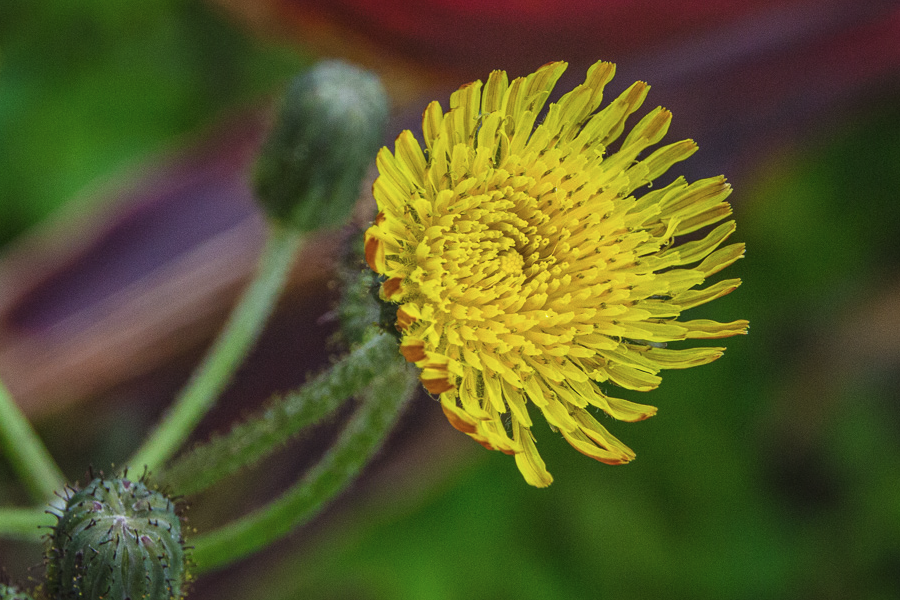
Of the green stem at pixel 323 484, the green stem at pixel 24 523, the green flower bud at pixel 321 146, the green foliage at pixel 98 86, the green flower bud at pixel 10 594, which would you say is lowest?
the green stem at pixel 323 484

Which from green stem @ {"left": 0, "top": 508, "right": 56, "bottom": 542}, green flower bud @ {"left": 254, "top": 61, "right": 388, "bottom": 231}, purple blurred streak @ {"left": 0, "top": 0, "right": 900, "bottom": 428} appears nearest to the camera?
green stem @ {"left": 0, "top": 508, "right": 56, "bottom": 542}

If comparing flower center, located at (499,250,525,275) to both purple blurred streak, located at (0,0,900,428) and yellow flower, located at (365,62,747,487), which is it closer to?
yellow flower, located at (365,62,747,487)

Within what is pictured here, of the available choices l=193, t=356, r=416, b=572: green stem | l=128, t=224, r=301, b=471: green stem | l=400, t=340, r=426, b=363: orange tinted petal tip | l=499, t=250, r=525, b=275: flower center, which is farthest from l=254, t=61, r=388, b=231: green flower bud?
l=400, t=340, r=426, b=363: orange tinted petal tip

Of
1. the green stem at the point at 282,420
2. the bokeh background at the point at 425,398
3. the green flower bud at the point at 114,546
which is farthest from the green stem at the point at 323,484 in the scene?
the bokeh background at the point at 425,398

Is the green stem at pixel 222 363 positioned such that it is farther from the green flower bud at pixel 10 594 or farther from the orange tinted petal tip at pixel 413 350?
the orange tinted petal tip at pixel 413 350

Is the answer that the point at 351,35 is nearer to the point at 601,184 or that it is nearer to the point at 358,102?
the point at 358,102

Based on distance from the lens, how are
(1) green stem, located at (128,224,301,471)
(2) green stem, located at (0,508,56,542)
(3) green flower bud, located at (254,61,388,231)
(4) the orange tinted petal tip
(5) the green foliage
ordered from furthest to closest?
1. (5) the green foliage
2. (3) green flower bud, located at (254,61,388,231)
3. (1) green stem, located at (128,224,301,471)
4. (2) green stem, located at (0,508,56,542)
5. (4) the orange tinted petal tip
